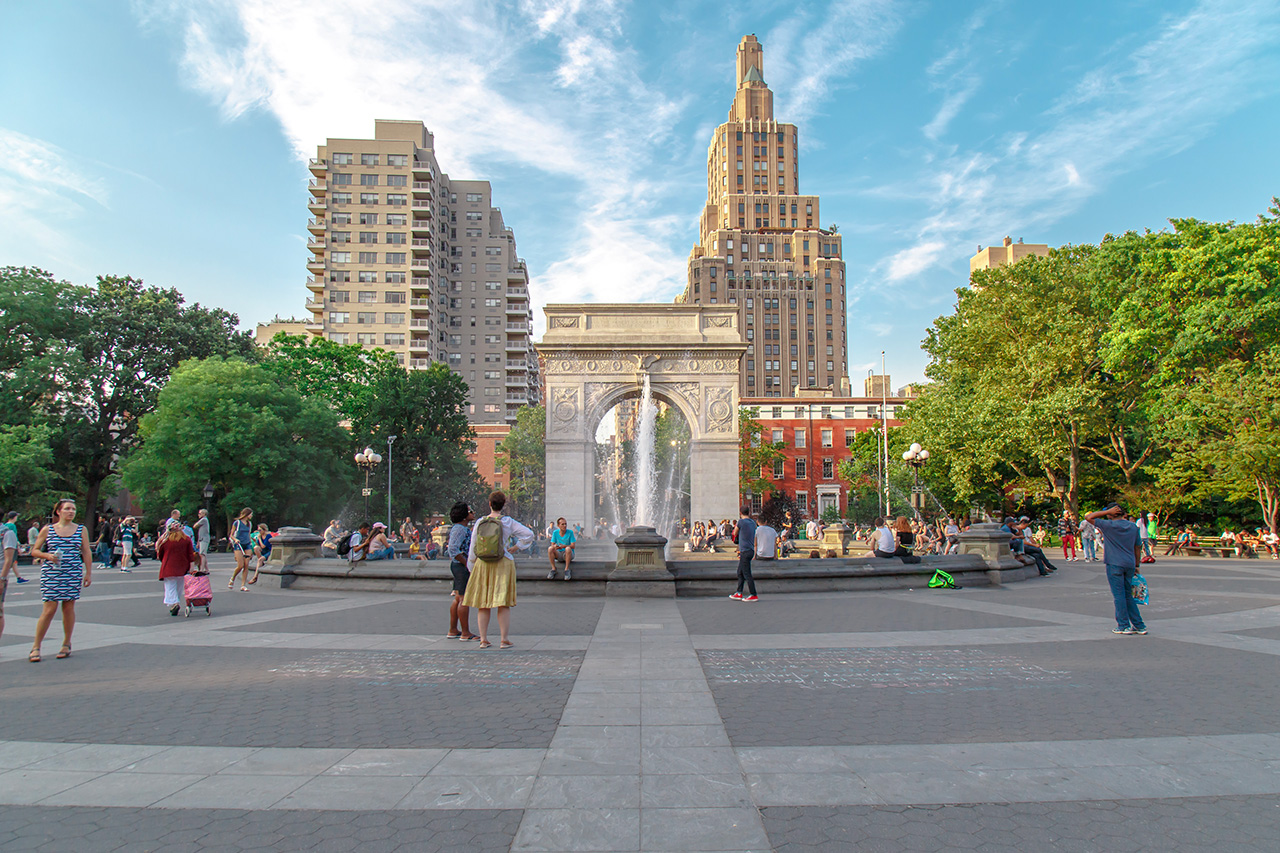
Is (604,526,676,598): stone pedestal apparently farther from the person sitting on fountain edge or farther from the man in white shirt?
the man in white shirt

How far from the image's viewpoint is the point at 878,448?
5647 centimetres

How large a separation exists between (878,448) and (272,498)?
140 feet

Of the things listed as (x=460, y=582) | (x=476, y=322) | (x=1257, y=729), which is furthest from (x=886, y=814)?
(x=476, y=322)

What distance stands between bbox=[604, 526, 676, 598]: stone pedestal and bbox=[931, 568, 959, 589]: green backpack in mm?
5629

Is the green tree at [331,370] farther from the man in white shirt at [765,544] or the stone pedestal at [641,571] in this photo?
the man in white shirt at [765,544]

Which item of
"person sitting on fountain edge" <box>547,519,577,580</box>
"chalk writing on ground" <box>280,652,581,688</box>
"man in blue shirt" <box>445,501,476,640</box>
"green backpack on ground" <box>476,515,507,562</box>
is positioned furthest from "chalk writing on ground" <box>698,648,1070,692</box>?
"person sitting on fountain edge" <box>547,519,577,580</box>

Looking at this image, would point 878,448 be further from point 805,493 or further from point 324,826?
point 324,826

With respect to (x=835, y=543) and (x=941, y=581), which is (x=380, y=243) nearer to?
(x=835, y=543)

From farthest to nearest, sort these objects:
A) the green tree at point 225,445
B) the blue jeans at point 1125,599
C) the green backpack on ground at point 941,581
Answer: the green tree at point 225,445 < the green backpack on ground at point 941,581 < the blue jeans at point 1125,599

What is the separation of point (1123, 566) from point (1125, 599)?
414 millimetres

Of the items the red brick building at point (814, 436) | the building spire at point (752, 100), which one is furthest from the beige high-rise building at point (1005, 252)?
the building spire at point (752, 100)

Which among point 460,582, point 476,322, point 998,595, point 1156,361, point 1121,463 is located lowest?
point 998,595

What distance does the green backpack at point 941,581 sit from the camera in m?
14.9

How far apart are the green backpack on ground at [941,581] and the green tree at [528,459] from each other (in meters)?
48.5
